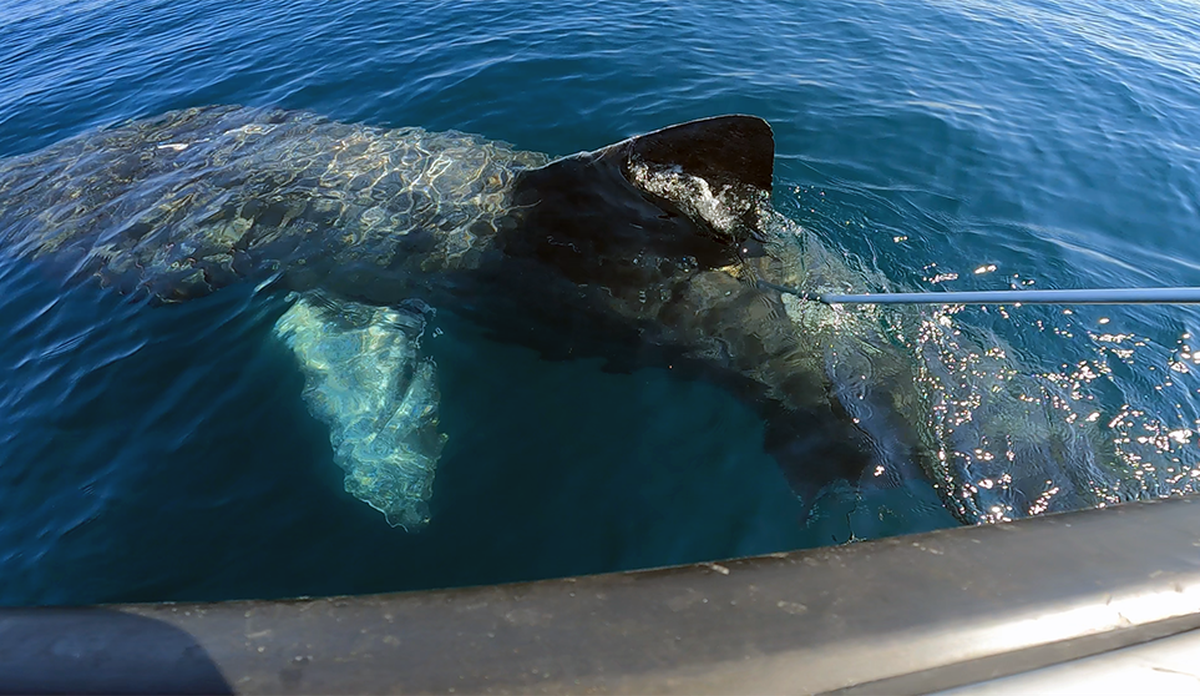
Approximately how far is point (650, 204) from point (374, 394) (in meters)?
2.72

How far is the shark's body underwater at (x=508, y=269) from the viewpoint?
4.69m

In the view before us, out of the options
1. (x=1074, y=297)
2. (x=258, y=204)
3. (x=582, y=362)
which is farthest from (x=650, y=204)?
(x=258, y=204)

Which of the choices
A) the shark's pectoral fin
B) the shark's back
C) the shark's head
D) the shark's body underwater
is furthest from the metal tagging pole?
the shark's back

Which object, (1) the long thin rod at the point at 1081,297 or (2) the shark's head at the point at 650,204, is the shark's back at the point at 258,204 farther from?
(1) the long thin rod at the point at 1081,297

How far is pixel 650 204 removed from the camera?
4973 mm

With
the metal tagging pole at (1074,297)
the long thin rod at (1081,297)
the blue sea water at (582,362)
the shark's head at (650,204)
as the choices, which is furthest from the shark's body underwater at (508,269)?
the long thin rod at (1081,297)

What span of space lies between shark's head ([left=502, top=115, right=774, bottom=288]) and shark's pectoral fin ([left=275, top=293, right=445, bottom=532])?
1330 mm

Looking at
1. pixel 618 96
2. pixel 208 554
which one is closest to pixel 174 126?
pixel 618 96

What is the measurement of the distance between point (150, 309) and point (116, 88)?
24.3 feet

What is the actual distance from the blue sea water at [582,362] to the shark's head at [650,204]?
3.02 feet

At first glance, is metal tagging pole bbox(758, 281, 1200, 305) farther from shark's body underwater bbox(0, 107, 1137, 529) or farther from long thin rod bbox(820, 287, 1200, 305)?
shark's body underwater bbox(0, 107, 1137, 529)

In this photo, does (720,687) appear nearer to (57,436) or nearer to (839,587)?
(839,587)

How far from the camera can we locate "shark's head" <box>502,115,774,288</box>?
4.68 m

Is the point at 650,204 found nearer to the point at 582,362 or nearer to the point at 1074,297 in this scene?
the point at 582,362
